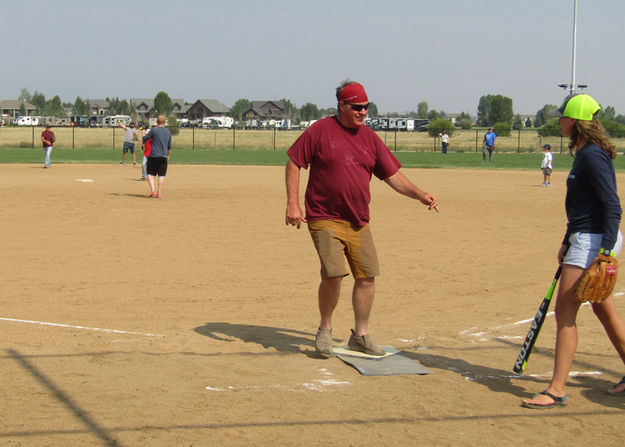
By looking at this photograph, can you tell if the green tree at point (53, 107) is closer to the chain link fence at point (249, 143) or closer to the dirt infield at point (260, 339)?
the chain link fence at point (249, 143)

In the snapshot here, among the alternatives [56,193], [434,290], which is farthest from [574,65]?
[434,290]

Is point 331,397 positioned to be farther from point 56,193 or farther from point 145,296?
point 56,193

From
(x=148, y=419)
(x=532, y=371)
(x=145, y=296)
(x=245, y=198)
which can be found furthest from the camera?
(x=245, y=198)

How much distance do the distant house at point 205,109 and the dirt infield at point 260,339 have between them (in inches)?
6906

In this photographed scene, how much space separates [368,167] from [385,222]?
380 inches

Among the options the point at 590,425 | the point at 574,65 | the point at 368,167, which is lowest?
the point at 590,425

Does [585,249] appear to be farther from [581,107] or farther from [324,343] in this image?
[324,343]

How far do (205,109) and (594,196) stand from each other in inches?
7386

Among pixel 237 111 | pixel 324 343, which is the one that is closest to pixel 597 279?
pixel 324 343

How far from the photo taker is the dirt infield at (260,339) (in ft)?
16.2

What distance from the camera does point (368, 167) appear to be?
649cm

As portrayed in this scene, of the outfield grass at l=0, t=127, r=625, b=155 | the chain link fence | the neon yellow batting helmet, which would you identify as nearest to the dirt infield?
the neon yellow batting helmet

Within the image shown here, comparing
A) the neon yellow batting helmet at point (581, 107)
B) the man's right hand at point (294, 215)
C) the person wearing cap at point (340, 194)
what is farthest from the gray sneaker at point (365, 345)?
the neon yellow batting helmet at point (581, 107)

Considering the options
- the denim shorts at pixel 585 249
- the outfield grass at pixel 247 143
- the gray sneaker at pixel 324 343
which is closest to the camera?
the denim shorts at pixel 585 249
